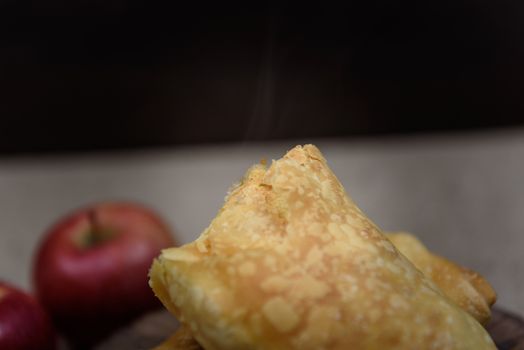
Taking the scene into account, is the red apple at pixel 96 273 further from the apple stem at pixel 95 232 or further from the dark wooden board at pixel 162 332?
the dark wooden board at pixel 162 332

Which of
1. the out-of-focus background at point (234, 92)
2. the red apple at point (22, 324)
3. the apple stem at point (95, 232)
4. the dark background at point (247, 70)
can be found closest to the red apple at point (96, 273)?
the apple stem at point (95, 232)

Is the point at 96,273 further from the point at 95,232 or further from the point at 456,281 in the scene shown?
the point at 456,281

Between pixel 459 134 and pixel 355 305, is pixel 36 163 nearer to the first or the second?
pixel 459 134

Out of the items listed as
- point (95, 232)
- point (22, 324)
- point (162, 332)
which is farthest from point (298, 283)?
point (95, 232)

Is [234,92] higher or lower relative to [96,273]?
higher

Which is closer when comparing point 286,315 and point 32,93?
point 286,315

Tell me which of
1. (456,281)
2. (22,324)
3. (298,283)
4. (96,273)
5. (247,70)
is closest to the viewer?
(298,283)

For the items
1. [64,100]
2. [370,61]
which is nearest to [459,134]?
[370,61]
